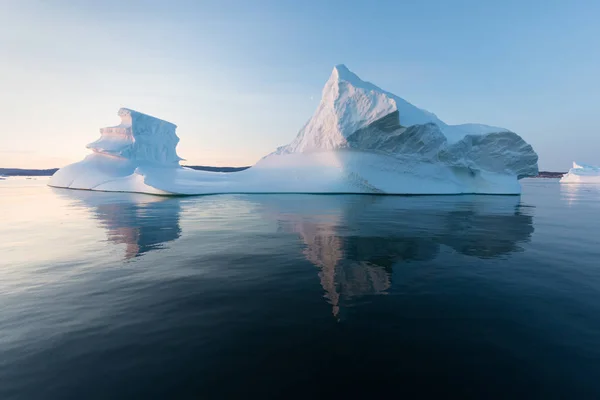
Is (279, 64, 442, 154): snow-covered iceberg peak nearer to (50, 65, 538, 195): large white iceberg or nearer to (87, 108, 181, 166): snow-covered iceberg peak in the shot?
(50, 65, 538, 195): large white iceberg

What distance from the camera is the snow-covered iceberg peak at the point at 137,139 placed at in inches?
1631

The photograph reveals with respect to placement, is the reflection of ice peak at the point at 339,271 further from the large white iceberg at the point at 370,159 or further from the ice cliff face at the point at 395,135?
the ice cliff face at the point at 395,135

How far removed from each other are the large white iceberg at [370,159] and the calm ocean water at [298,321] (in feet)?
70.4

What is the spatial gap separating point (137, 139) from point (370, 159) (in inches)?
1293

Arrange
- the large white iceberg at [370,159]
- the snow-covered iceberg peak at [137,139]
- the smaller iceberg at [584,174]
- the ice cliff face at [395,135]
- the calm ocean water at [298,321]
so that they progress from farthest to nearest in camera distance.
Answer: the smaller iceberg at [584,174] < the snow-covered iceberg peak at [137,139] < the large white iceberg at [370,159] < the ice cliff face at [395,135] < the calm ocean water at [298,321]

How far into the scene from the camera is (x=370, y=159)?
98.8ft

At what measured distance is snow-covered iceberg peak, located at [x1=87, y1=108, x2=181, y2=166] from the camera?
41.4 metres

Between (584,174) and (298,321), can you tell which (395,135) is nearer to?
(298,321)

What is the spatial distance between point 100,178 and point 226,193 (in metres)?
21.3

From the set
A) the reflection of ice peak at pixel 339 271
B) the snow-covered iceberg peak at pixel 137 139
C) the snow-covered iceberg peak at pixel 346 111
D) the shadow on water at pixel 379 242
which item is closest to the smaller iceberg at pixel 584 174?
the snow-covered iceberg peak at pixel 346 111

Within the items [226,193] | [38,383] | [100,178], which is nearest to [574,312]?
[38,383]

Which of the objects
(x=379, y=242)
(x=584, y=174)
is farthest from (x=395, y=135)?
(x=584, y=174)

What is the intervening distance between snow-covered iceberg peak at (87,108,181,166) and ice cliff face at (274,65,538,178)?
21615mm

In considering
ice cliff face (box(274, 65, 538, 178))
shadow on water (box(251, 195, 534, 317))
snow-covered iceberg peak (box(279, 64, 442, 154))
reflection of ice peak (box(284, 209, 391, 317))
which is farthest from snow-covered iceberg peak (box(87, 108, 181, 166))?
reflection of ice peak (box(284, 209, 391, 317))
